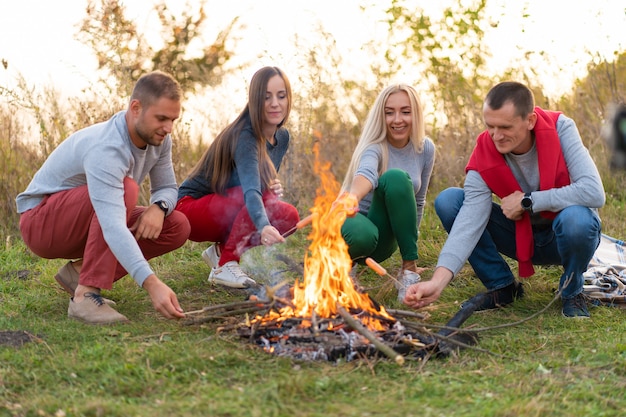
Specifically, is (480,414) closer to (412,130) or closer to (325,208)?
(325,208)

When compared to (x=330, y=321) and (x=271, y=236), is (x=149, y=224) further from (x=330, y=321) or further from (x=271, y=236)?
(x=330, y=321)

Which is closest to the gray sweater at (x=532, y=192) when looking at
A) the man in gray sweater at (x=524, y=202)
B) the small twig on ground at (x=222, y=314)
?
the man in gray sweater at (x=524, y=202)

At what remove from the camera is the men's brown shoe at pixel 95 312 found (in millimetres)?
4184

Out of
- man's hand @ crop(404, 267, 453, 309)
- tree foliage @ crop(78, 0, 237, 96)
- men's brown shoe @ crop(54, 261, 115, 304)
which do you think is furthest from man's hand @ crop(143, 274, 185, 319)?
tree foliage @ crop(78, 0, 237, 96)

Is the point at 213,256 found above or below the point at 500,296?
above

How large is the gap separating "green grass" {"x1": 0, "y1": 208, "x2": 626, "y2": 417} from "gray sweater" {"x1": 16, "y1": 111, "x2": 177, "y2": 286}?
1.59 feet

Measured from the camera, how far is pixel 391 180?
15.6 feet

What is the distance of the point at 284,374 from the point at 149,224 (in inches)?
61.6

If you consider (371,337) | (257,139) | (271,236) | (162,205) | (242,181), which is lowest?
(371,337)

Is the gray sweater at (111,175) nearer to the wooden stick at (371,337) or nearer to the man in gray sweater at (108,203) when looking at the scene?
the man in gray sweater at (108,203)

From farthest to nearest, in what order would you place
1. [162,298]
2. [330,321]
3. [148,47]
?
1. [148,47]
2. [330,321]
3. [162,298]

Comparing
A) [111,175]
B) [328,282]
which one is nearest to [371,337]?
[328,282]

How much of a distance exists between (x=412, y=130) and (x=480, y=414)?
2.50 meters

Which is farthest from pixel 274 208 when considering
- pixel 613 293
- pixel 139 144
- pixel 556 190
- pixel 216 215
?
pixel 613 293
